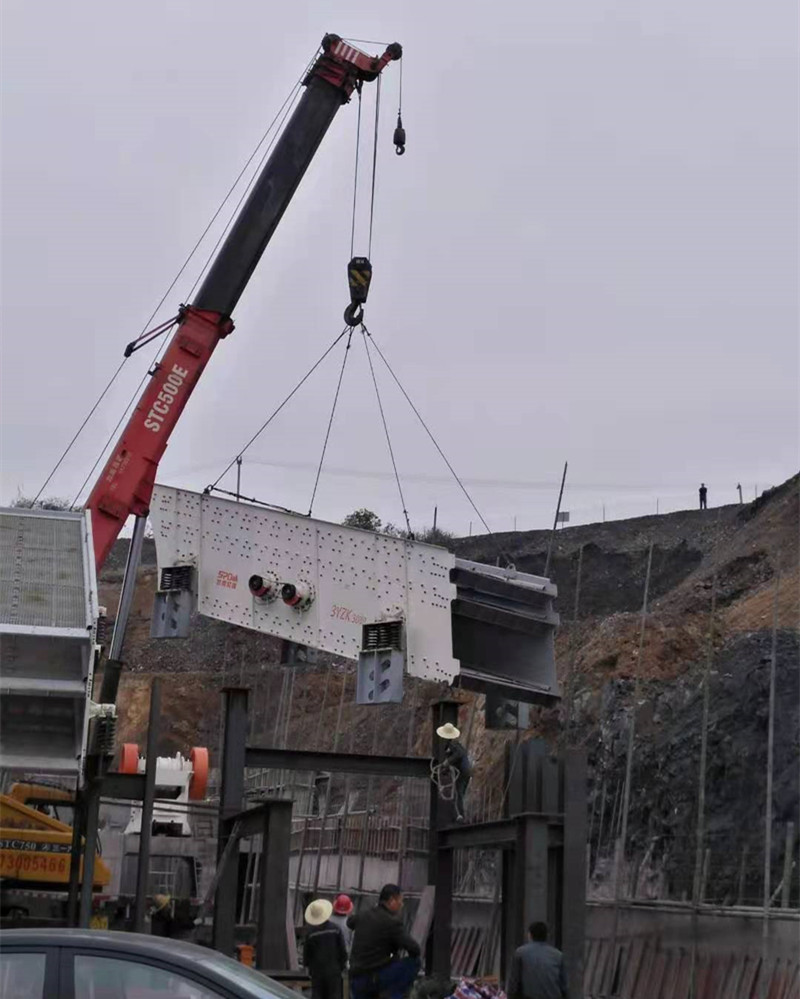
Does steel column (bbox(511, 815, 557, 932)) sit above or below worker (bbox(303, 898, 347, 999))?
above

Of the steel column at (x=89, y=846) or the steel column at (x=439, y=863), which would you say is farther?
the steel column at (x=439, y=863)

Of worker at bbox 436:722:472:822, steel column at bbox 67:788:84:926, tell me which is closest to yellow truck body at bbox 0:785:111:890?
steel column at bbox 67:788:84:926

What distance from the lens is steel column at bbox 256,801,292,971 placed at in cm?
1505

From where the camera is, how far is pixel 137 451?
18.2 m

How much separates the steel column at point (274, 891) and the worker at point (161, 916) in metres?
4.30

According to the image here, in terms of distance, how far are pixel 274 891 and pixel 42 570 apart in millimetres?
4087

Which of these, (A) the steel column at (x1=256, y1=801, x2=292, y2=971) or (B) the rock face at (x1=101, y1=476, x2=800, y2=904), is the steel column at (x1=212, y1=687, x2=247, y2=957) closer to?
(A) the steel column at (x1=256, y1=801, x2=292, y2=971)

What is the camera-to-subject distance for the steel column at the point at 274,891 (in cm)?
1505

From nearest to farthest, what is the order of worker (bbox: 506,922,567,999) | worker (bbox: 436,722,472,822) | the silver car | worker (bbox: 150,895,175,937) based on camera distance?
the silver car → worker (bbox: 506,922,567,999) → worker (bbox: 436,722,472,822) → worker (bbox: 150,895,175,937)

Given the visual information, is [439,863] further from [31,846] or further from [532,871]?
[31,846]

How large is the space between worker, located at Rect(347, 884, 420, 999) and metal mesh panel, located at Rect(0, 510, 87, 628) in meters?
3.62

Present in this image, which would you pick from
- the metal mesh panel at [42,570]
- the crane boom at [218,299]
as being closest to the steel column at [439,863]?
the crane boom at [218,299]

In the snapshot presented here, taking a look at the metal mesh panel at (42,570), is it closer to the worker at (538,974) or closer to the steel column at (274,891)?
the steel column at (274,891)

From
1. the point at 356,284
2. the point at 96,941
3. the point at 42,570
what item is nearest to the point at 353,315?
the point at 356,284
